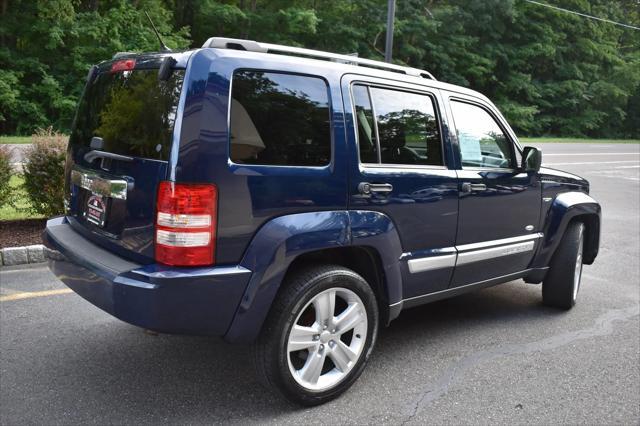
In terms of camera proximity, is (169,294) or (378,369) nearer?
(169,294)

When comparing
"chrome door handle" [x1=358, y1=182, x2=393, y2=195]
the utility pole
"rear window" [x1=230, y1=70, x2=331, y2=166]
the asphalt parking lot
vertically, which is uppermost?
the utility pole

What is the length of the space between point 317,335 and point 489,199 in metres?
1.69

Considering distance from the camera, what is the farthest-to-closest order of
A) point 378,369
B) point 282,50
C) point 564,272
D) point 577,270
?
point 577,270
point 564,272
point 378,369
point 282,50

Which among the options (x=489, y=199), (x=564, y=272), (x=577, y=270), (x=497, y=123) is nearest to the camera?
(x=489, y=199)

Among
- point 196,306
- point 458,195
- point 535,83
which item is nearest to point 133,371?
point 196,306

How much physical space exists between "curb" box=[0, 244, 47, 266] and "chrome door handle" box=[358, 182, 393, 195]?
3624mm

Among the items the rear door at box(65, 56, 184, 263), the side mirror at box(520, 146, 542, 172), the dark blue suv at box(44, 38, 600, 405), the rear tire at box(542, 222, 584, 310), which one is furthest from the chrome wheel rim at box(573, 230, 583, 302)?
the rear door at box(65, 56, 184, 263)

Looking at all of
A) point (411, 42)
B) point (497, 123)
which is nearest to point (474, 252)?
point (497, 123)

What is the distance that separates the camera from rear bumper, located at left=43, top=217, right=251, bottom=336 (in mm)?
2598

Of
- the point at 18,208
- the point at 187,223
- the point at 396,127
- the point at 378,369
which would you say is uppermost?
the point at 396,127

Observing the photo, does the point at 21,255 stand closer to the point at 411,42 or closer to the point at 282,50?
the point at 282,50

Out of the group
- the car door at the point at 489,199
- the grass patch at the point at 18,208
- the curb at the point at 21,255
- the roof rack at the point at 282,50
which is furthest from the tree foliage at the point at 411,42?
the car door at the point at 489,199

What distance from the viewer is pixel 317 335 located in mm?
3061

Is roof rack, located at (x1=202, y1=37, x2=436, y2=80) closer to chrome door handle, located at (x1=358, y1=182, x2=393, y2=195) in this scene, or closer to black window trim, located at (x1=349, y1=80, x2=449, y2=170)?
black window trim, located at (x1=349, y1=80, x2=449, y2=170)
